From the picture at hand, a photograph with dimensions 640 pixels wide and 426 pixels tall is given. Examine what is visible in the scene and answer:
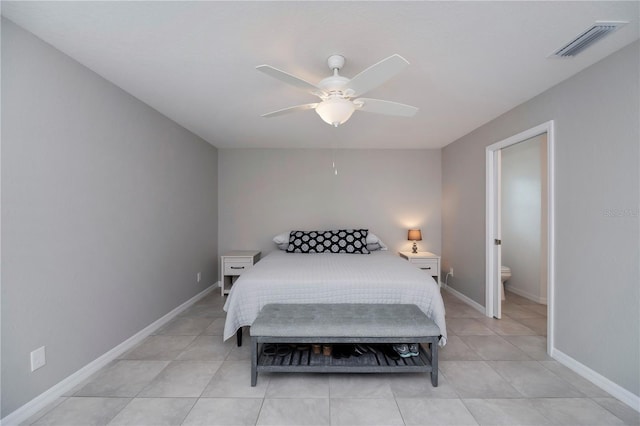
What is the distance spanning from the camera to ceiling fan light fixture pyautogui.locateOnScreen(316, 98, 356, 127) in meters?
1.91

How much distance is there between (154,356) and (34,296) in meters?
0.99

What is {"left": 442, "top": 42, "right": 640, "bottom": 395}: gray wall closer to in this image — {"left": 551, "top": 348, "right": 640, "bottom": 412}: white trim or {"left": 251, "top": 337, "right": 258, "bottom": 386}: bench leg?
{"left": 551, "top": 348, "right": 640, "bottom": 412}: white trim

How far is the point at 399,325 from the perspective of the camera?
1897 millimetres

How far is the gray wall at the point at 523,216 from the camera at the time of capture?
12.5 ft

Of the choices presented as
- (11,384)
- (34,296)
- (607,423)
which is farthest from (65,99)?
(607,423)

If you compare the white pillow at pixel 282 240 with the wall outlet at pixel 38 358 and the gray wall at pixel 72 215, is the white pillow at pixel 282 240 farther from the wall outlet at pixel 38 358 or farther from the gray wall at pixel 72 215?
the wall outlet at pixel 38 358

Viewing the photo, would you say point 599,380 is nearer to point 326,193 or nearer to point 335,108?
point 335,108

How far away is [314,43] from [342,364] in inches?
81.9

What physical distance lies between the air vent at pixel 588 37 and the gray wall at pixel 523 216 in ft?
7.55

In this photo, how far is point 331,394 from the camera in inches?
72.1

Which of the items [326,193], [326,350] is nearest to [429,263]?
[326,193]

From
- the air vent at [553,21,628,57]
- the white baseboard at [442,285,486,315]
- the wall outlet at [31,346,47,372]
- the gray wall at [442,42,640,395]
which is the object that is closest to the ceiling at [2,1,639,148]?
the air vent at [553,21,628,57]

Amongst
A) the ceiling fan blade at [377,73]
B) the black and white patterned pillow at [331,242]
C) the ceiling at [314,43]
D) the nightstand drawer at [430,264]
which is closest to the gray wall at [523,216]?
the nightstand drawer at [430,264]

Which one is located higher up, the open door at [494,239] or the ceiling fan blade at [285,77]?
the ceiling fan blade at [285,77]
